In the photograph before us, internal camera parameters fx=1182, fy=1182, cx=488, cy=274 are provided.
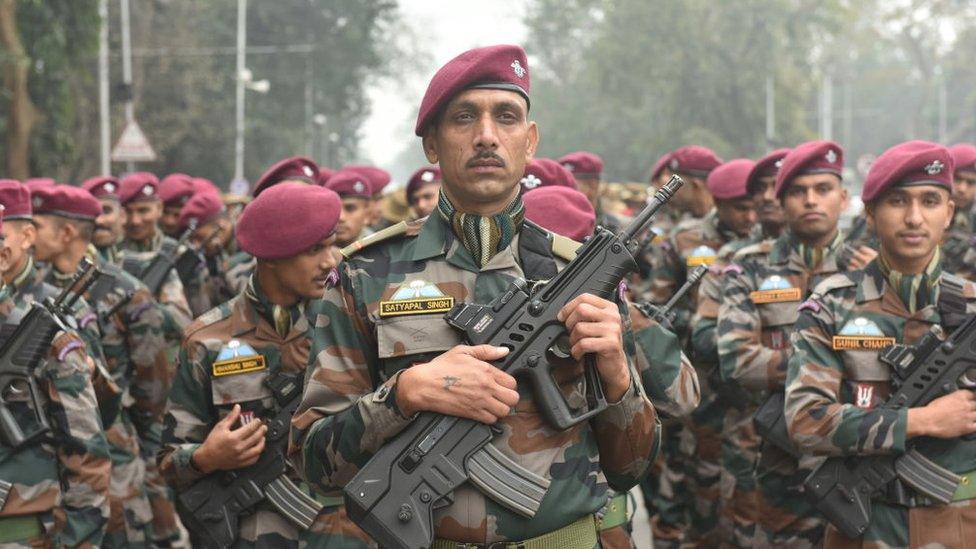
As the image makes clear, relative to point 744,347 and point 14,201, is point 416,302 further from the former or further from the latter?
point 744,347

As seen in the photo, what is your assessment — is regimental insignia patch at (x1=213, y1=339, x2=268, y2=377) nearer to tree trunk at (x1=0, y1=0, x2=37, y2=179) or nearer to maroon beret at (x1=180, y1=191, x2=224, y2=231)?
maroon beret at (x1=180, y1=191, x2=224, y2=231)

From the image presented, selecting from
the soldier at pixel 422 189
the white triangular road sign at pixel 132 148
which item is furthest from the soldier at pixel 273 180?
the white triangular road sign at pixel 132 148

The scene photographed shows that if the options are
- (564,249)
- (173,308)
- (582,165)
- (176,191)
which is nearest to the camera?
(564,249)

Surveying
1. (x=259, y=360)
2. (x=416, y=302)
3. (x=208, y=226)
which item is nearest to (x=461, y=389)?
(x=416, y=302)

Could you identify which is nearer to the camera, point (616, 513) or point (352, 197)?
point (616, 513)

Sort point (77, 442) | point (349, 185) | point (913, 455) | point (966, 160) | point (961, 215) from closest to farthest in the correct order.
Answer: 1. point (913, 455)
2. point (77, 442)
3. point (966, 160)
4. point (961, 215)
5. point (349, 185)

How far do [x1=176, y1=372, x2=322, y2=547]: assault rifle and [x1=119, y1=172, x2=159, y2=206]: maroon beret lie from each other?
5305mm

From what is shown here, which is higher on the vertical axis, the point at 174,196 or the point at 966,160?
the point at 966,160

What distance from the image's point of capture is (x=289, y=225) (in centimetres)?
446

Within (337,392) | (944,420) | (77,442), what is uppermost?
(337,392)

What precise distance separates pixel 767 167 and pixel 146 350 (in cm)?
379

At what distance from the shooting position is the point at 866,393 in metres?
4.41

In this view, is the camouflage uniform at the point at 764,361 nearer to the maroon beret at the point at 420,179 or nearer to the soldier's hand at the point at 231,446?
the soldier's hand at the point at 231,446

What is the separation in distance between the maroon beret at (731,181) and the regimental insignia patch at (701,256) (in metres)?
0.36
